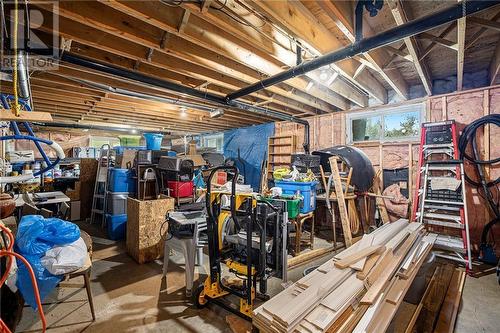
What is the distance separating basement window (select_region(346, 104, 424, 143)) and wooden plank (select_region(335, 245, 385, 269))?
2888 mm

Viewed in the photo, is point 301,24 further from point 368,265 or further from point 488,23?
point 368,265

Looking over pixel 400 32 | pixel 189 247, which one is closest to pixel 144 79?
pixel 189 247

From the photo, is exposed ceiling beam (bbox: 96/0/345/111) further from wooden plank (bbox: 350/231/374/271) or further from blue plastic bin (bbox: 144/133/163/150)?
blue plastic bin (bbox: 144/133/163/150)

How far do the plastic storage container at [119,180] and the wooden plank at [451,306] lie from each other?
4.56 m

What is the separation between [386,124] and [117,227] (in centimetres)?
536

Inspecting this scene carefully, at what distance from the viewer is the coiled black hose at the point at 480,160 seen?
3.16 m

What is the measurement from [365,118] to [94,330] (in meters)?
5.20

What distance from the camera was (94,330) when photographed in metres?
1.83

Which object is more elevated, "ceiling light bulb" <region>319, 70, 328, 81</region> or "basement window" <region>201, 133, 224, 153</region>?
"ceiling light bulb" <region>319, 70, 328, 81</region>

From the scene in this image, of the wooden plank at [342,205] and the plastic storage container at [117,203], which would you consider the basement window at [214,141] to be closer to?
the plastic storage container at [117,203]

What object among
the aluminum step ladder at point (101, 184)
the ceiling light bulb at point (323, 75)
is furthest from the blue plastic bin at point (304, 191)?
the aluminum step ladder at point (101, 184)

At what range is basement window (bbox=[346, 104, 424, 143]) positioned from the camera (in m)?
4.04

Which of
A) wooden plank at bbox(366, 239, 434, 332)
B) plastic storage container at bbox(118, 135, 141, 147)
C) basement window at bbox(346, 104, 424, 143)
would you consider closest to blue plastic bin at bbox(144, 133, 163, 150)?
plastic storage container at bbox(118, 135, 141, 147)

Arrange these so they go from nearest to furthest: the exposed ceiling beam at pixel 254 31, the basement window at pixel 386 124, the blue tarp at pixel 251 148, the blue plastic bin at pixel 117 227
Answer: the exposed ceiling beam at pixel 254 31 → the blue plastic bin at pixel 117 227 → the basement window at pixel 386 124 → the blue tarp at pixel 251 148
